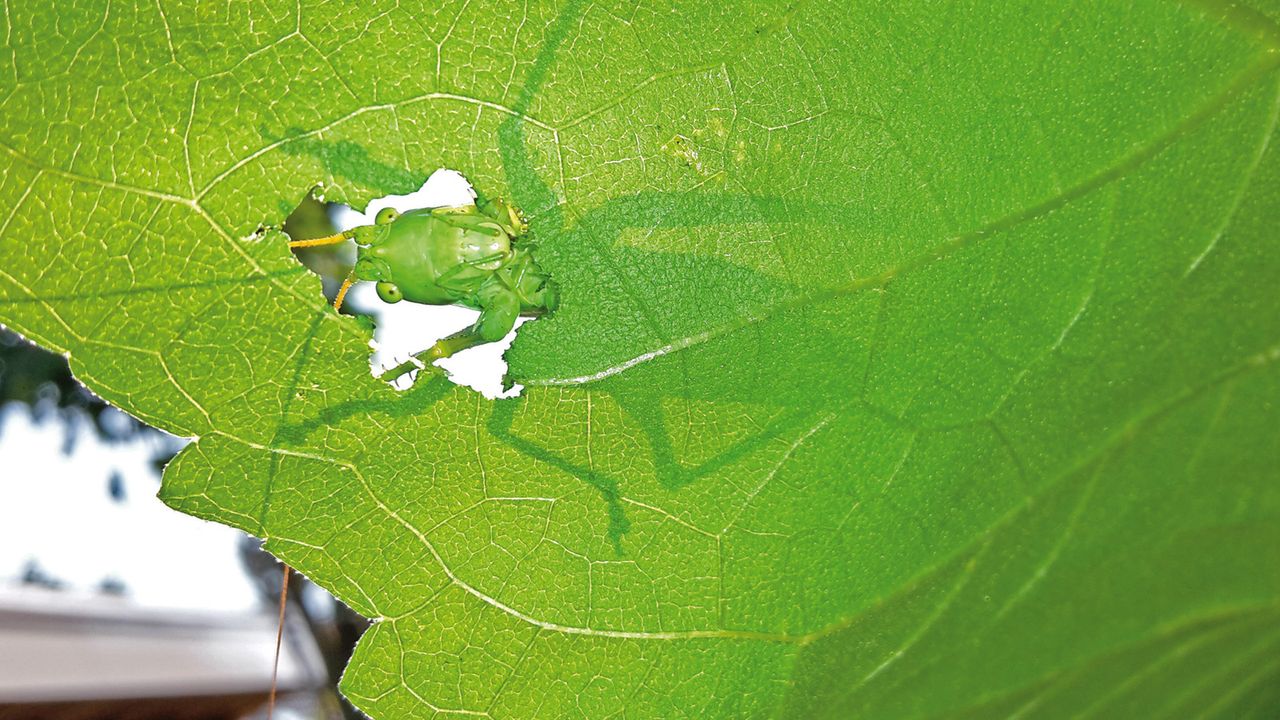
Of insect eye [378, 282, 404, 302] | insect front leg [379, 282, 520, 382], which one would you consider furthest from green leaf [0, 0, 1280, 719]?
insect eye [378, 282, 404, 302]

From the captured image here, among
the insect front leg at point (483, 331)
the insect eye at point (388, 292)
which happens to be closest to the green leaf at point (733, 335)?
the insect front leg at point (483, 331)

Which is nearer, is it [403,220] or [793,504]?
[793,504]

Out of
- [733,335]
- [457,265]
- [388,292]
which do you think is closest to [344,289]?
[388,292]

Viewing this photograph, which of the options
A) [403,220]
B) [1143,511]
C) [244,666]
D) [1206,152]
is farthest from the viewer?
[244,666]

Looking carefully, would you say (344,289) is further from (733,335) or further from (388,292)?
(733,335)

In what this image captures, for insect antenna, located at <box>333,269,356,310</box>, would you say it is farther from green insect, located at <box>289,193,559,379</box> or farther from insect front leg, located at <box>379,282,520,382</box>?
insect front leg, located at <box>379,282,520,382</box>

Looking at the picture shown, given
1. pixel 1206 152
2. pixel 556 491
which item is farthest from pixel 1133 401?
pixel 556 491

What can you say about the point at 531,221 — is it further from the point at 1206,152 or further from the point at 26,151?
the point at 1206,152
